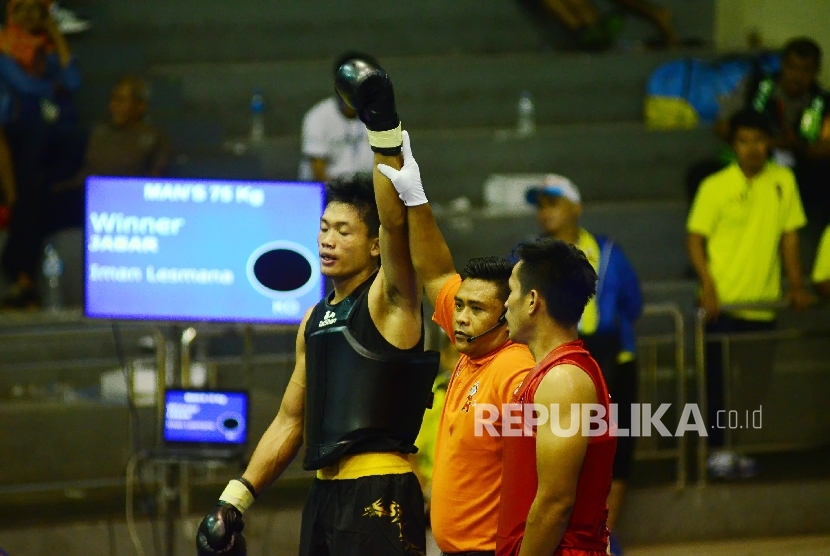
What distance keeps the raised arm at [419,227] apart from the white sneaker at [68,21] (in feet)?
22.6

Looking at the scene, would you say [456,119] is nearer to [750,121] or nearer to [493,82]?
[493,82]

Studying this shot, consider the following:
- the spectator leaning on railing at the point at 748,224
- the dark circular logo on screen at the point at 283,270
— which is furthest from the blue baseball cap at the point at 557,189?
the dark circular logo on screen at the point at 283,270

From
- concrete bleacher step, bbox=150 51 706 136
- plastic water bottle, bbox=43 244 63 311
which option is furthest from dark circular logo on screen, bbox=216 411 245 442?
concrete bleacher step, bbox=150 51 706 136

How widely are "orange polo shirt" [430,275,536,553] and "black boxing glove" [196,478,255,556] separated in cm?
65

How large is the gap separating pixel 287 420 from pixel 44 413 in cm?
284

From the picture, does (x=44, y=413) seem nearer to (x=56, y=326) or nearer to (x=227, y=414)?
(x=56, y=326)

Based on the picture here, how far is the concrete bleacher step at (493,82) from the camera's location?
32.5 ft

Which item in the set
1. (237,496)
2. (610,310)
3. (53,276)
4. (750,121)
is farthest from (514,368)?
(53,276)

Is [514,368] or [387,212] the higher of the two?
[387,212]

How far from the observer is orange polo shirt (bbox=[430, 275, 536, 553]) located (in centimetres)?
367

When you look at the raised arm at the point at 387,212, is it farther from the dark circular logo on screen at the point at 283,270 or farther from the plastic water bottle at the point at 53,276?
the plastic water bottle at the point at 53,276

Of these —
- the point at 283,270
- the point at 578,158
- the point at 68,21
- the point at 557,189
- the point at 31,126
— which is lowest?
the point at 283,270

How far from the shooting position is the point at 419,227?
358cm

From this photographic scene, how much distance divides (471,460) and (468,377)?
0.27 meters
